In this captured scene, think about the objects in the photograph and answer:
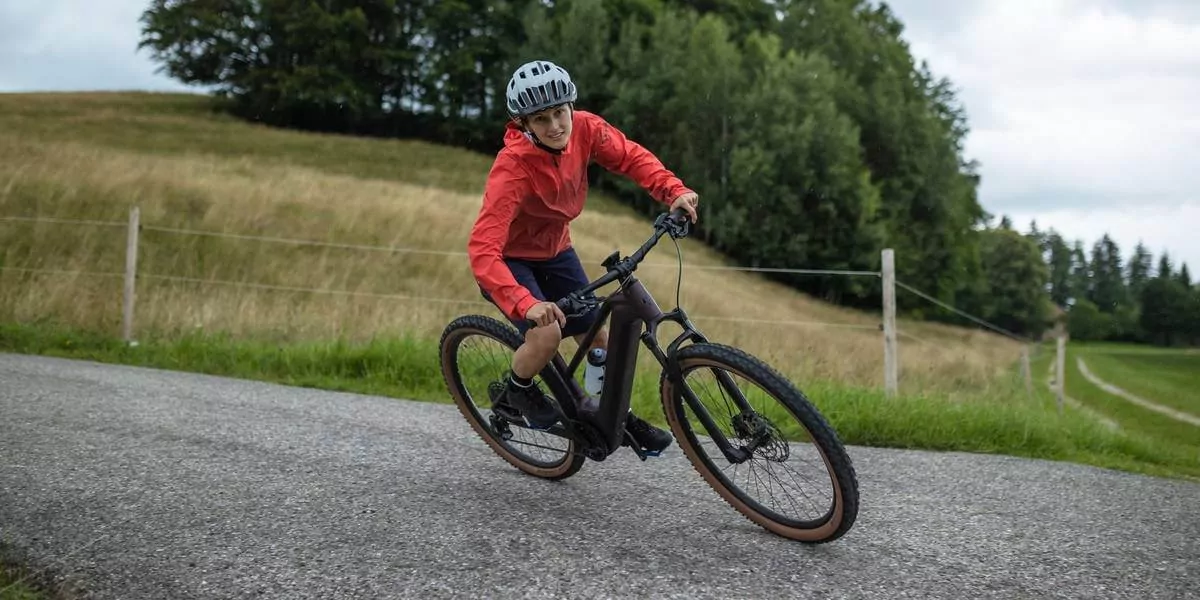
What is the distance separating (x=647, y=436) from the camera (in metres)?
4.29

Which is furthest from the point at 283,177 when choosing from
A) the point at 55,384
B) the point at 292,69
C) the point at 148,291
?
the point at 292,69

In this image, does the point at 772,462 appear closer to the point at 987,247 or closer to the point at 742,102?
the point at 742,102

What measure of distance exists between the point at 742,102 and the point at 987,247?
2521 centimetres

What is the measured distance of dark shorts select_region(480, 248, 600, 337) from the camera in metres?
4.53

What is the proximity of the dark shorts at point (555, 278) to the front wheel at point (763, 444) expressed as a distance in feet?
2.21

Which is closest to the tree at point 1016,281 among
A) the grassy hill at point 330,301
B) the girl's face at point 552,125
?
the grassy hill at point 330,301

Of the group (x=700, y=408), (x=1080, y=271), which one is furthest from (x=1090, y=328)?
(x=1080, y=271)

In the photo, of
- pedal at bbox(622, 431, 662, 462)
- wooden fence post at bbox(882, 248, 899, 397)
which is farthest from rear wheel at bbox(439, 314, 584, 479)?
wooden fence post at bbox(882, 248, 899, 397)

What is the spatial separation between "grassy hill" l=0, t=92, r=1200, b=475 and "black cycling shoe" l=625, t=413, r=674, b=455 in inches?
114

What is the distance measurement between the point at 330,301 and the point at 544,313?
959 cm

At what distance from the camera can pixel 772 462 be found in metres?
4.00

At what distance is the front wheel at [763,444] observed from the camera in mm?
3684

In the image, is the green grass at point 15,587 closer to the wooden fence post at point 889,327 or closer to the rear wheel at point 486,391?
the rear wheel at point 486,391

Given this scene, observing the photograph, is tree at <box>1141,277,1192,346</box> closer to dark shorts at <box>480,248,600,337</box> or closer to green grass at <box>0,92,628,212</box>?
dark shorts at <box>480,248,600,337</box>
